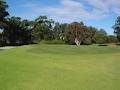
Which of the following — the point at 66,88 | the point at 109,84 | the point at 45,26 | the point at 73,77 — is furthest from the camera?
the point at 45,26

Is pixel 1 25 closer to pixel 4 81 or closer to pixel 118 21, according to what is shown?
pixel 118 21

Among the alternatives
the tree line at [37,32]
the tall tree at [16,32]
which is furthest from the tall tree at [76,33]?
the tall tree at [16,32]

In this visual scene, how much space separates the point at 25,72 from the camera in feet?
45.5

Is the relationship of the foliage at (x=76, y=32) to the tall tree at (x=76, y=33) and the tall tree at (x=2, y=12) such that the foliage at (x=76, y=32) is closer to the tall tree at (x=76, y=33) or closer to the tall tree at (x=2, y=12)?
the tall tree at (x=76, y=33)

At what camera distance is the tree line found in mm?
63013

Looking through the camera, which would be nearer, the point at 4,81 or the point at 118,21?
the point at 4,81

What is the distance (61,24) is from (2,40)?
1846 inches

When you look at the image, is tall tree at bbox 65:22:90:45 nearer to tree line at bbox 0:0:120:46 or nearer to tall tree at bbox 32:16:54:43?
tree line at bbox 0:0:120:46

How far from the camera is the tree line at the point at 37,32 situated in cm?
6301

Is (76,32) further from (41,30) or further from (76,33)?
(41,30)

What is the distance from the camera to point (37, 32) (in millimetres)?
93875

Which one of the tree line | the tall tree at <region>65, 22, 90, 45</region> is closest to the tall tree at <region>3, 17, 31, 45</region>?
the tree line

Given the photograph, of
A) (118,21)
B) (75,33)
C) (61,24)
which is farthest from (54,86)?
(61,24)

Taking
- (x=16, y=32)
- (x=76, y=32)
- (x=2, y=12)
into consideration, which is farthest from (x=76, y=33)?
(x=16, y=32)
